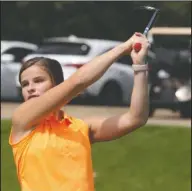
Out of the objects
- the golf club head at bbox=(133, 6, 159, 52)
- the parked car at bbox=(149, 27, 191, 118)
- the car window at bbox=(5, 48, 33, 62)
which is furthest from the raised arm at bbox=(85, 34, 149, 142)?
the car window at bbox=(5, 48, 33, 62)

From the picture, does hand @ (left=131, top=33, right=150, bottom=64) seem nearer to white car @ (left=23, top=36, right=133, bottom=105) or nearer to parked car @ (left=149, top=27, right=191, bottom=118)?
parked car @ (left=149, top=27, right=191, bottom=118)

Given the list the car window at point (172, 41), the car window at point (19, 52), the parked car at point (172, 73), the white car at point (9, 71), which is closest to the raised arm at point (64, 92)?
the parked car at point (172, 73)

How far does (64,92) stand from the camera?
3.58 meters

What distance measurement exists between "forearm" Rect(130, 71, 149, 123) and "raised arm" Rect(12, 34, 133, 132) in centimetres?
16

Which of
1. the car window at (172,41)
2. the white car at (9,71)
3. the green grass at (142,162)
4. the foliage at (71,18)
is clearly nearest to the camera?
the green grass at (142,162)

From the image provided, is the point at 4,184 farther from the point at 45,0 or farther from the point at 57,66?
the point at 45,0

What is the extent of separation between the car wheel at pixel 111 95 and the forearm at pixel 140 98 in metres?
16.4

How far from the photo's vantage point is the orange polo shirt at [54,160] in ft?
11.9

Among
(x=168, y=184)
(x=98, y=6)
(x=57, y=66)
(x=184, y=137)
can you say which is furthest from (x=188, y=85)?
(x=57, y=66)

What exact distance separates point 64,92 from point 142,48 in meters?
0.34

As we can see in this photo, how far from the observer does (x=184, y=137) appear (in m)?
12.8

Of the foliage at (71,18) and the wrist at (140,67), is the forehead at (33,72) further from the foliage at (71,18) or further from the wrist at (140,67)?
the foliage at (71,18)

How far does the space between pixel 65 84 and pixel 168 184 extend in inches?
290

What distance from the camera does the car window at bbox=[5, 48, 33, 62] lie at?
21.3 m
